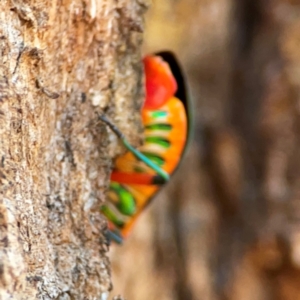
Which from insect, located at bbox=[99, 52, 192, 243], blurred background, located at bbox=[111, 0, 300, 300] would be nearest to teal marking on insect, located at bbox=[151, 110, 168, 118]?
insect, located at bbox=[99, 52, 192, 243]

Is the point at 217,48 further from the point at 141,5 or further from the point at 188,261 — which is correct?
the point at 141,5

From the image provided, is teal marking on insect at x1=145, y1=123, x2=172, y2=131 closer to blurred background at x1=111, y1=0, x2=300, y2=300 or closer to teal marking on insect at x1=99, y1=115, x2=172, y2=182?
teal marking on insect at x1=99, y1=115, x2=172, y2=182

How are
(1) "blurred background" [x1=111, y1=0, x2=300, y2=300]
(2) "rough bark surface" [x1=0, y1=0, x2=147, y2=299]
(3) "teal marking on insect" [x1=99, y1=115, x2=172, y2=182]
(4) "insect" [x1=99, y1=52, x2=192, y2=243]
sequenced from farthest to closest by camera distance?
(1) "blurred background" [x1=111, y1=0, x2=300, y2=300]
(4) "insect" [x1=99, y1=52, x2=192, y2=243]
(3) "teal marking on insect" [x1=99, y1=115, x2=172, y2=182]
(2) "rough bark surface" [x1=0, y1=0, x2=147, y2=299]

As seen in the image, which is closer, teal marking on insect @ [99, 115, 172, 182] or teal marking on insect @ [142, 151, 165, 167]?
teal marking on insect @ [99, 115, 172, 182]

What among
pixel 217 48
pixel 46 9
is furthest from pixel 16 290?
pixel 217 48

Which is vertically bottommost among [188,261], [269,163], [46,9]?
[188,261]

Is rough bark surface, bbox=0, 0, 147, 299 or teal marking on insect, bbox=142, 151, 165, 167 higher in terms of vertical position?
rough bark surface, bbox=0, 0, 147, 299

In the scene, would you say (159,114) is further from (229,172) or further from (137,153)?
(229,172)

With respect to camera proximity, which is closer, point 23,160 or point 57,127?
point 23,160
